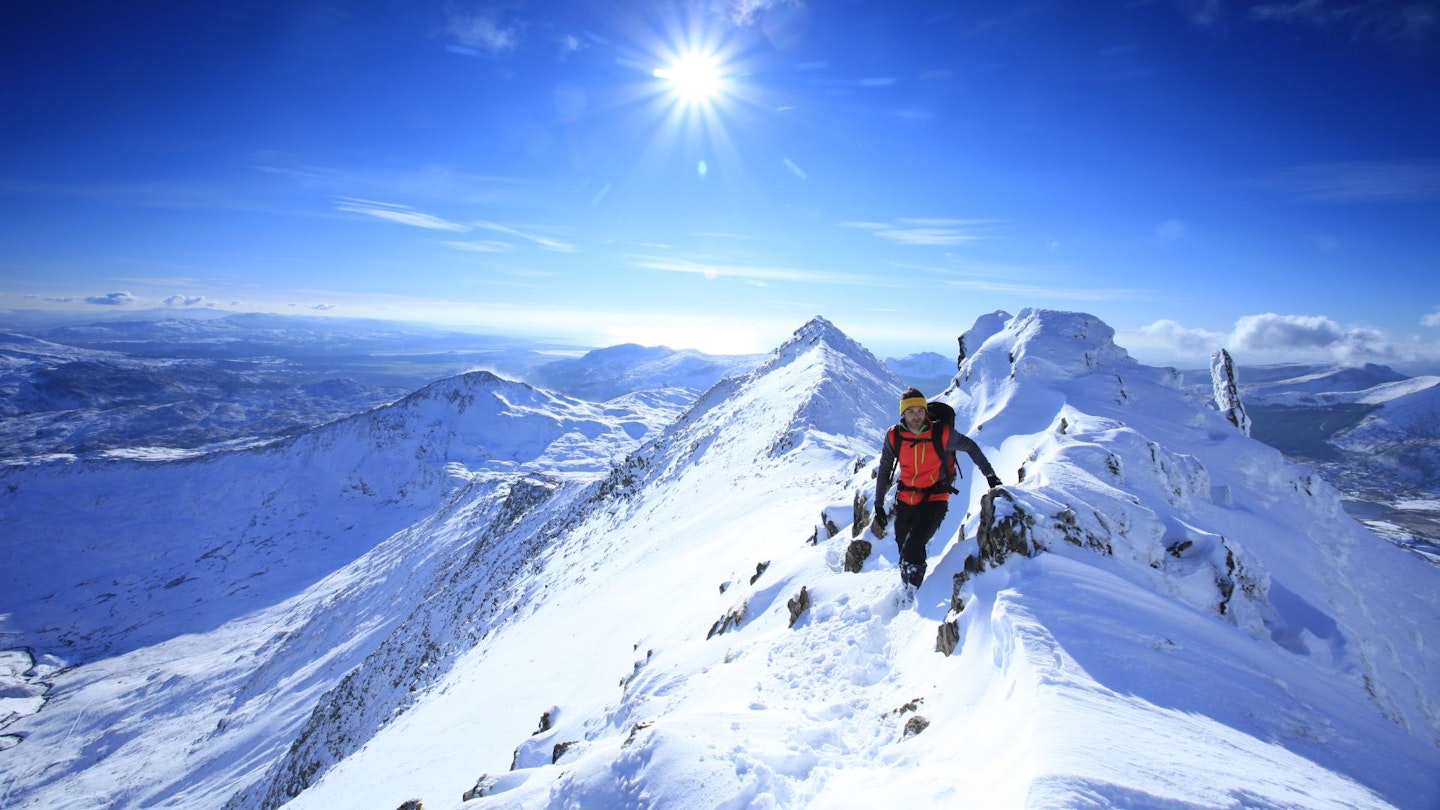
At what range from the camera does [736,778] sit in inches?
285

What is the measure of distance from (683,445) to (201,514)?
8001 inches

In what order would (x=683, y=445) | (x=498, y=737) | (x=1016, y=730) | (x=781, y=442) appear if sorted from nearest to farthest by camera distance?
(x=1016, y=730) < (x=498, y=737) < (x=781, y=442) < (x=683, y=445)

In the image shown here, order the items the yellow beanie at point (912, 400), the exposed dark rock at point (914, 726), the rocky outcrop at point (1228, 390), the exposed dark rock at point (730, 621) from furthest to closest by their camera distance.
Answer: the rocky outcrop at point (1228, 390) < the exposed dark rock at point (730, 621) < the yellow beanie at point (912, 400) < the exposed dark rock at point (914, 726)

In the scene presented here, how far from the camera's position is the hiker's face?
9859mm

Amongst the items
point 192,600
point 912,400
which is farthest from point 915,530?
point 192,600

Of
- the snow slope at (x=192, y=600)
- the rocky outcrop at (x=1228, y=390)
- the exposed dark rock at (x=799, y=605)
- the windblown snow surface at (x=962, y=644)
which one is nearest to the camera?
the windblown snow surface at (x=962, y=644)

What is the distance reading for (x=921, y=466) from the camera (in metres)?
10.0

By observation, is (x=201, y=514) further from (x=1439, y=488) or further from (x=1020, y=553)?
(x=1439, y=488)

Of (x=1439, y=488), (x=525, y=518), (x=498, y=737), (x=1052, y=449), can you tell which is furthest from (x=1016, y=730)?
(x=1439, y=488)

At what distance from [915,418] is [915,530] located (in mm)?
2216

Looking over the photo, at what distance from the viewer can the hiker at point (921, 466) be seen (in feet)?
32.5

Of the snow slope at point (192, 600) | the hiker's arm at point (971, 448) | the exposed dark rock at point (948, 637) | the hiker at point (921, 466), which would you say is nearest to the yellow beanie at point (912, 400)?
the hiker at point (921, 466)

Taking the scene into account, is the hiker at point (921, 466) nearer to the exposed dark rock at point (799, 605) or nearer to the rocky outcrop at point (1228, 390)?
the exposed dark rock at point (799, 605)

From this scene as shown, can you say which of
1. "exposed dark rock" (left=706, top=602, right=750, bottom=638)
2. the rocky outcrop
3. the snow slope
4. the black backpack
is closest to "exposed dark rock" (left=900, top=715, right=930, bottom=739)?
the black backpack
